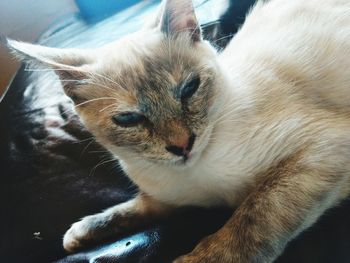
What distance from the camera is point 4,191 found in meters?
1.31

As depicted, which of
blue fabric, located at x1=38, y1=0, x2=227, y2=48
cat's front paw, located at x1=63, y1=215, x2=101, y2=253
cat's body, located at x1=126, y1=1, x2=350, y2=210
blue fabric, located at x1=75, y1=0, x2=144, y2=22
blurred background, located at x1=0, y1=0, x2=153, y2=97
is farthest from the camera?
blurred background, located at x1=0, y1=0, x2=153, y2=97

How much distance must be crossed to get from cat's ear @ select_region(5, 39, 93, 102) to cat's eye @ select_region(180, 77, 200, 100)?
8.6 inches

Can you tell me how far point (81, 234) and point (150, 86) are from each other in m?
0.44

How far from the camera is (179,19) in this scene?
0.97 m

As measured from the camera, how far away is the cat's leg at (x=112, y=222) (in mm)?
1088

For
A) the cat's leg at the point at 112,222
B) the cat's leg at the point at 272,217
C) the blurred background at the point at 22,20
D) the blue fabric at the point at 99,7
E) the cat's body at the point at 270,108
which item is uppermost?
the blurred background at the point at 22,20

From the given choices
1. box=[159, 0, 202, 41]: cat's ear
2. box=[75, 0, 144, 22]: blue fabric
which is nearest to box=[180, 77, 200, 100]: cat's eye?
box=[159, 0, 202, 41]: cat's ear

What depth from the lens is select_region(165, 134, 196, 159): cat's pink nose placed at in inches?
32.6

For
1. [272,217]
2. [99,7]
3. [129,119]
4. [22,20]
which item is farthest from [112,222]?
[22,20]

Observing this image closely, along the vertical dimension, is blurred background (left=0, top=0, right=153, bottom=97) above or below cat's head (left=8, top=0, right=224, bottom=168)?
above

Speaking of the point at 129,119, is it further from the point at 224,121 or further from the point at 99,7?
the point at 99,7

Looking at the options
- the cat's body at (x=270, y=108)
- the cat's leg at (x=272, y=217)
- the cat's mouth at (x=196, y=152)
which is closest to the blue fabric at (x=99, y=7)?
the cat's body at (x=270, y=108)

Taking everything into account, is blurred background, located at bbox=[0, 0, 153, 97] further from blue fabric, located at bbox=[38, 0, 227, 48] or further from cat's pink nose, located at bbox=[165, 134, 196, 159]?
cat's pink nose, located at bbox=[165, 134, 196, 159]

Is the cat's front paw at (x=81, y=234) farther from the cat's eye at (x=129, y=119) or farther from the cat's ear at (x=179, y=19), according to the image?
the cat's ear at (x=179, y=19)
